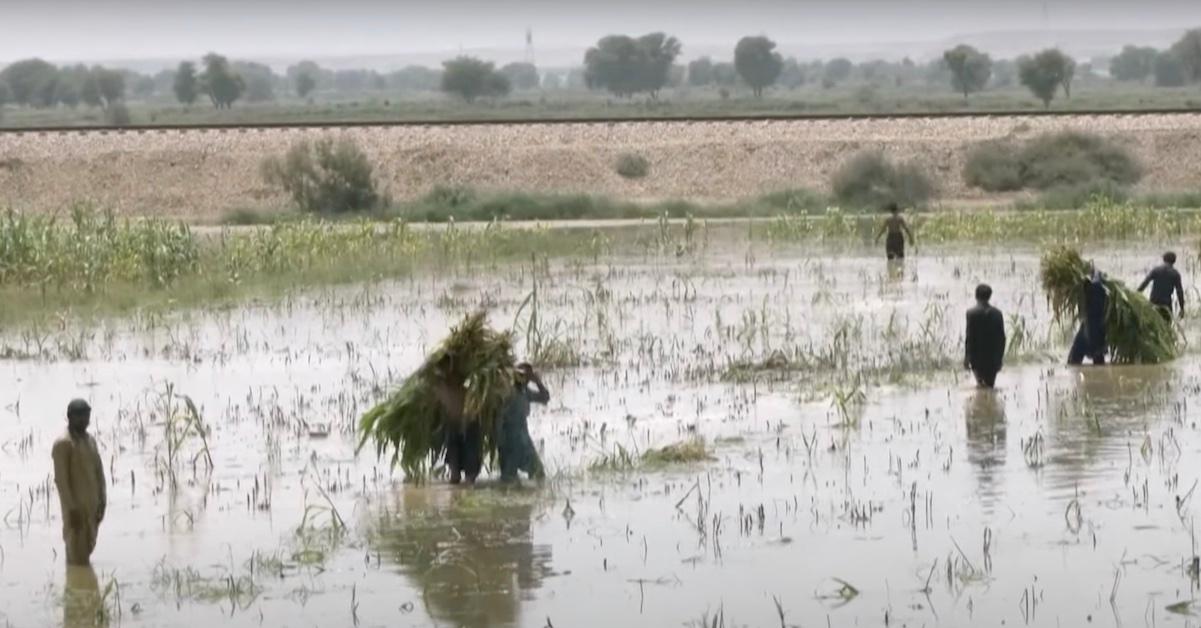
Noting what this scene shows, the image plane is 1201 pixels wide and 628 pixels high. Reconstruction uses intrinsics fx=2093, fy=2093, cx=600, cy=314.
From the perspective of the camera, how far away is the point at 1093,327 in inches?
627

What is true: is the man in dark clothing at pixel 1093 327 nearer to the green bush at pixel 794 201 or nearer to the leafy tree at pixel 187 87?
the green bush at pixel 794 201

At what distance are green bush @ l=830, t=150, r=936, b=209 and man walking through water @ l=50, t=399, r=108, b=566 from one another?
95.9ft

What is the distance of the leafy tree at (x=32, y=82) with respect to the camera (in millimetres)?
117125

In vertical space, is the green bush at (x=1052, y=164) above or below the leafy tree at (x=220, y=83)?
below

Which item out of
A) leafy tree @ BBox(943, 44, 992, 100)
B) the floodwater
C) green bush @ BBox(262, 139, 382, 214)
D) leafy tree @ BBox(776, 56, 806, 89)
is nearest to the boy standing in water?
the floodwater

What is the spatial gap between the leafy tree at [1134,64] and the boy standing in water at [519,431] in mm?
134515

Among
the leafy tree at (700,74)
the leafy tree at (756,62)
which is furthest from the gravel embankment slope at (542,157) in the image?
the leafy tree at (700,74)

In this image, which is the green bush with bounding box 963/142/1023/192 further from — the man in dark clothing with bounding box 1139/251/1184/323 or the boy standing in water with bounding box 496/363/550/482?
the boy standing in water with bounding box 496/363/550/482

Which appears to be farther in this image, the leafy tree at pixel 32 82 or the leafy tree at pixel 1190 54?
the leafy tree at pixel 32 82

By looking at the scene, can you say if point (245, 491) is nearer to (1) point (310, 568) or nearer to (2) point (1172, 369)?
(1) point (310, 568)

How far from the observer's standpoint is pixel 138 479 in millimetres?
12758

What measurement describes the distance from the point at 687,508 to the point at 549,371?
5641mm

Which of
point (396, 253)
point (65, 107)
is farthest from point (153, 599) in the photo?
point (65, 107)

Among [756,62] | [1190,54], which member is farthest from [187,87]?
[1190,54]
